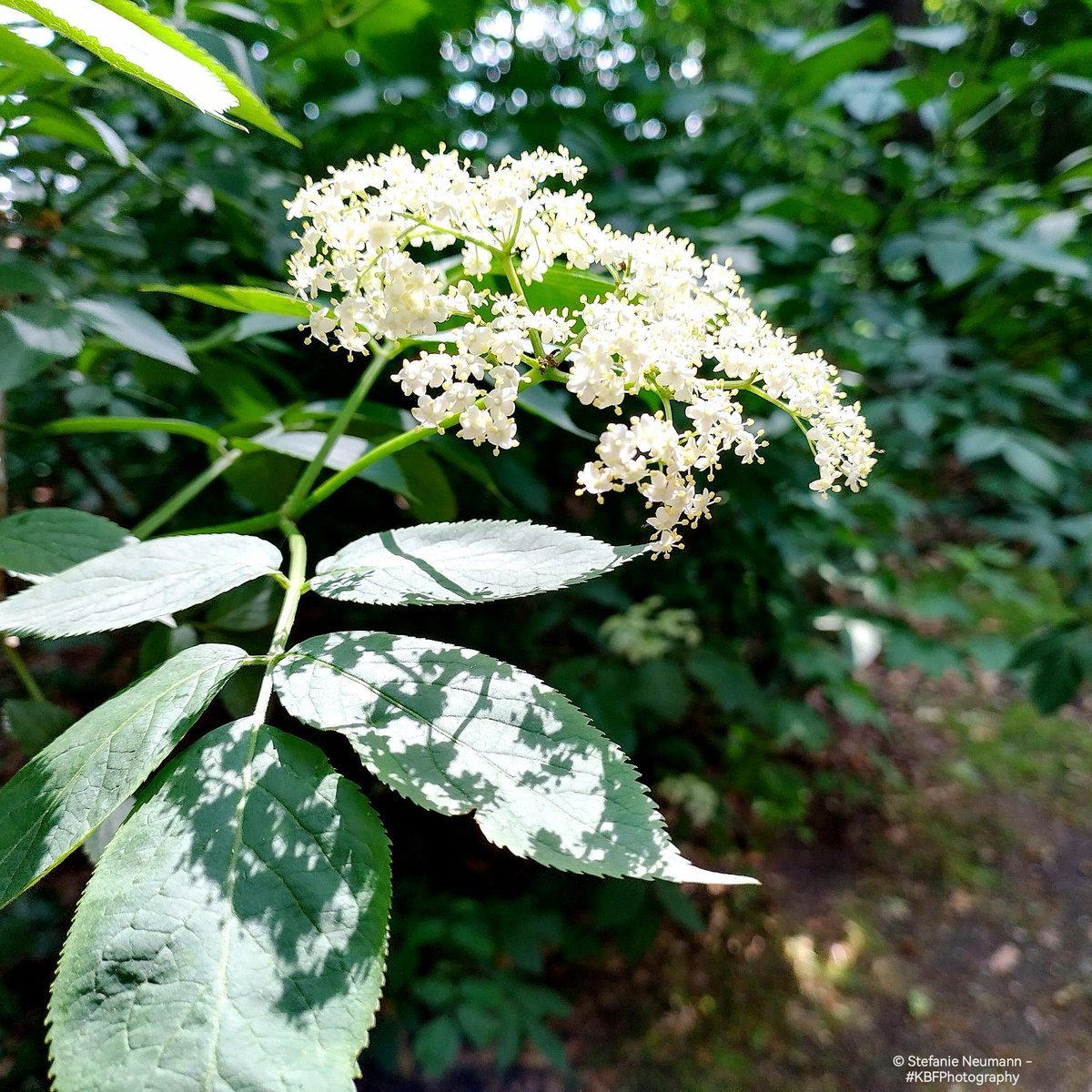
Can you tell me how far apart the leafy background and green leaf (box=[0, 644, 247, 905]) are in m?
0.29

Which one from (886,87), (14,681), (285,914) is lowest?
(14,681)

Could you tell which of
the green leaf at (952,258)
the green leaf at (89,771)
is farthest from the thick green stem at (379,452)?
the green leaf at (952,258)

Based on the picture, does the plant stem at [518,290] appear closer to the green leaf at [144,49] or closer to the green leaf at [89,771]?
the green leaf at [144,49]

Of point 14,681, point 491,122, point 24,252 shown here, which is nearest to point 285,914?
point 24,252

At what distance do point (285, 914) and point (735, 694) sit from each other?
1.82m

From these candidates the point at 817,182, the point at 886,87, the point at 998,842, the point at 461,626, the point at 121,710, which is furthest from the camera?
the point at 998,842

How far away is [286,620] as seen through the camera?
2.68ft

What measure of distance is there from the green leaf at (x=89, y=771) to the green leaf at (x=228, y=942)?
0.09ft

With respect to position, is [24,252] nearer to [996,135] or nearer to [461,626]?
[461,626]

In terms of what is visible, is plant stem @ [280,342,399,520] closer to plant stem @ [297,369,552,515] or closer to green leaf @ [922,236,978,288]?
plant stem @ [297,369,552,515]

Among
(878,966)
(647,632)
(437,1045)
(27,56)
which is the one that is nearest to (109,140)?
(27,56)

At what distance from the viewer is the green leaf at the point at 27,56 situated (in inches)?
34.9

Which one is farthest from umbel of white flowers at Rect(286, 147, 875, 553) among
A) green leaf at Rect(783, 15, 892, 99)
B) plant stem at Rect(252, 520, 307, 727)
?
green leaf at Rect(783, 15, 892, 99)

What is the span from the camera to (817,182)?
2.67m
